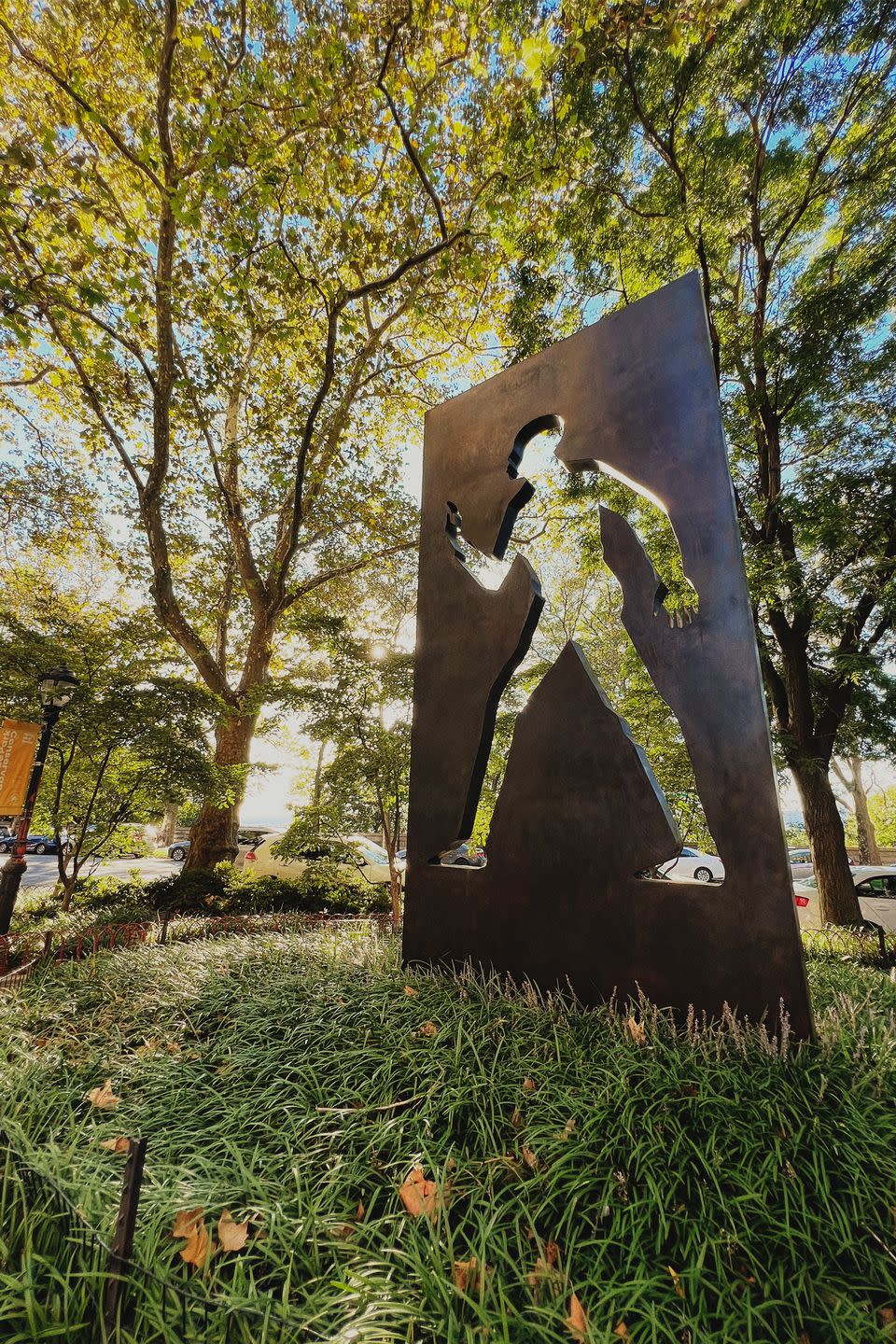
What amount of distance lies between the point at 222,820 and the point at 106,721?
4.27m

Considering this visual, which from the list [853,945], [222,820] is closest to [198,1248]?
[853,945]

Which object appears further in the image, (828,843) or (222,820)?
(222,820)

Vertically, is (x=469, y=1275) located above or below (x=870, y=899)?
below

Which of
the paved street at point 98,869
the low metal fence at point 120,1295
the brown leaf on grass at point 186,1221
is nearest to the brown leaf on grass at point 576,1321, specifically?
the low metal fence at point 120,1295

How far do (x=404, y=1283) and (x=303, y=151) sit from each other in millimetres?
11464

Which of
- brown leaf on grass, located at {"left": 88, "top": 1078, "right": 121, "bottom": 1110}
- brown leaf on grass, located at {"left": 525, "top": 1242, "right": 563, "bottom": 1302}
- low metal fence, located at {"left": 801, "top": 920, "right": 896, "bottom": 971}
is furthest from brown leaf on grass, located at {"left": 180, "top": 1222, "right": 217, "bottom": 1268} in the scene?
low metal fence, located at {"left": 801, "top": 920, "right": 896, "bottom": 971}

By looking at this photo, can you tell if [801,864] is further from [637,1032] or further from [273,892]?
[637,1032]

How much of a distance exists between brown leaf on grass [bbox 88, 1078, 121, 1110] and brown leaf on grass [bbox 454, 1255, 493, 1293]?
186 centimetres

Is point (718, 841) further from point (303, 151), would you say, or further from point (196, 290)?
point (303, 151)

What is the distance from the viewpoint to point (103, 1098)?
2658 mm

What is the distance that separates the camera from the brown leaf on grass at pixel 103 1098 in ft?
8.63

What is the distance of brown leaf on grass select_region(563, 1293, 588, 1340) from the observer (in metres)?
1.48

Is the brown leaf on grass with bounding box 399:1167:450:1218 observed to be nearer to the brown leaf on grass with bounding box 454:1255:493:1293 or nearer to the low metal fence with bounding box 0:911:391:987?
the brown leaf on grass with bounding box 454:1255:493:1293

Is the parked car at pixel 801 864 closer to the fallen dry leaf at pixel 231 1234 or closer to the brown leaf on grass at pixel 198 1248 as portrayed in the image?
the fallen dry leaf at pixel 231 1234
